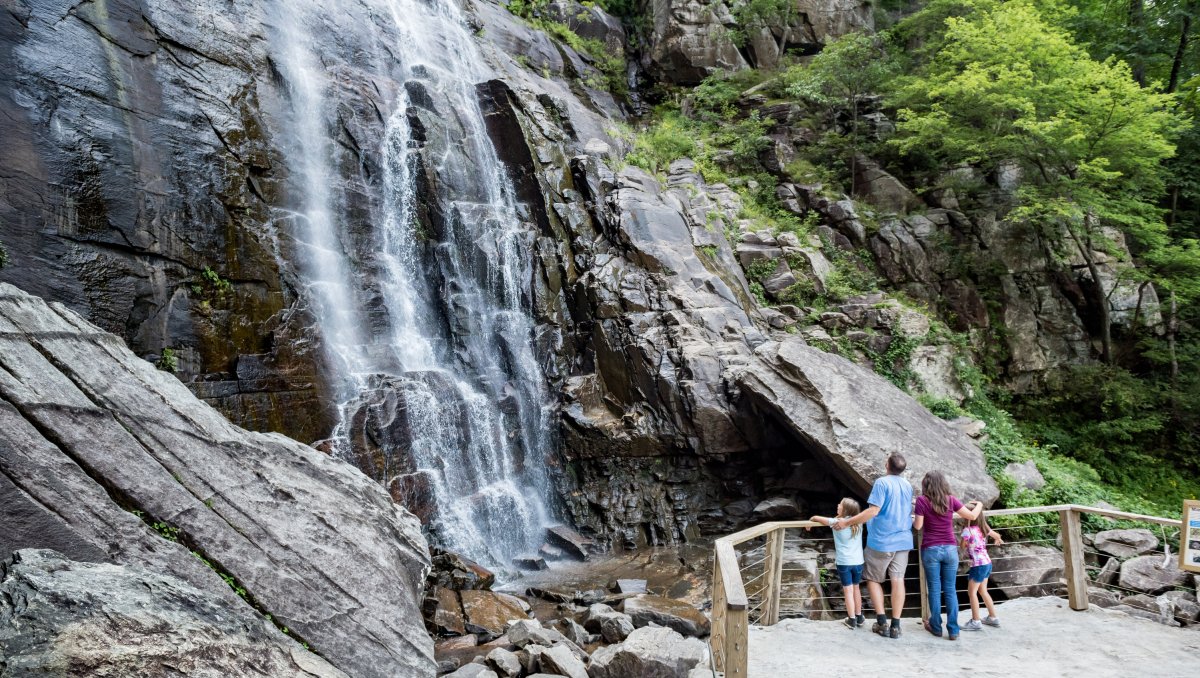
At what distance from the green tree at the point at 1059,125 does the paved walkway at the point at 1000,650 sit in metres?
13.1

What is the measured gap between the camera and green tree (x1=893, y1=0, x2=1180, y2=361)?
15.2 meters

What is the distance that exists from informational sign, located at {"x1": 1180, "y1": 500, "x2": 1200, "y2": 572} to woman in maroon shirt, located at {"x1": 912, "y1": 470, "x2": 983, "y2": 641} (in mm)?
1781

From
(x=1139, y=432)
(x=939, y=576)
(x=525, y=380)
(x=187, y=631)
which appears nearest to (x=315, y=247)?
(x=525, y=380)

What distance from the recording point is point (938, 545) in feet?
19.1

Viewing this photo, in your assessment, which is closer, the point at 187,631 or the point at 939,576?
the point at 187,631

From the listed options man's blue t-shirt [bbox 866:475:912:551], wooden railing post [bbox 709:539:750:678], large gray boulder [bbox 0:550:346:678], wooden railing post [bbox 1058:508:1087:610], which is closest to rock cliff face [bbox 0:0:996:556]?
large gray boulder [bbox 0:550:346:678]

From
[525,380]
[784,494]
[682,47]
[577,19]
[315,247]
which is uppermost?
[577,19]

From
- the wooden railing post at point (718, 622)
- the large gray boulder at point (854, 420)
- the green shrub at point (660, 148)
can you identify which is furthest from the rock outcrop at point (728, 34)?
the wooden railing post at point (718, 622)

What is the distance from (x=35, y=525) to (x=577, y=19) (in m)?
28.3

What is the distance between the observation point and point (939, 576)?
575 centimetres

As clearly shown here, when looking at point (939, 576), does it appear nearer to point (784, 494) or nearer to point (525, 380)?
point (784, 494)

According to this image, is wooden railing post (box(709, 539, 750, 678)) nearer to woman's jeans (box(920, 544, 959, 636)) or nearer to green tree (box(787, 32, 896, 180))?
woman's jeans (box(920, 544, 959, 636))

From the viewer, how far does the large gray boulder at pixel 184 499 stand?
5.15 meters

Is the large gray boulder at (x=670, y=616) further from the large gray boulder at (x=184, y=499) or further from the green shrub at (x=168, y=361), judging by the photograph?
the green shrub at (x=168, y=361)
